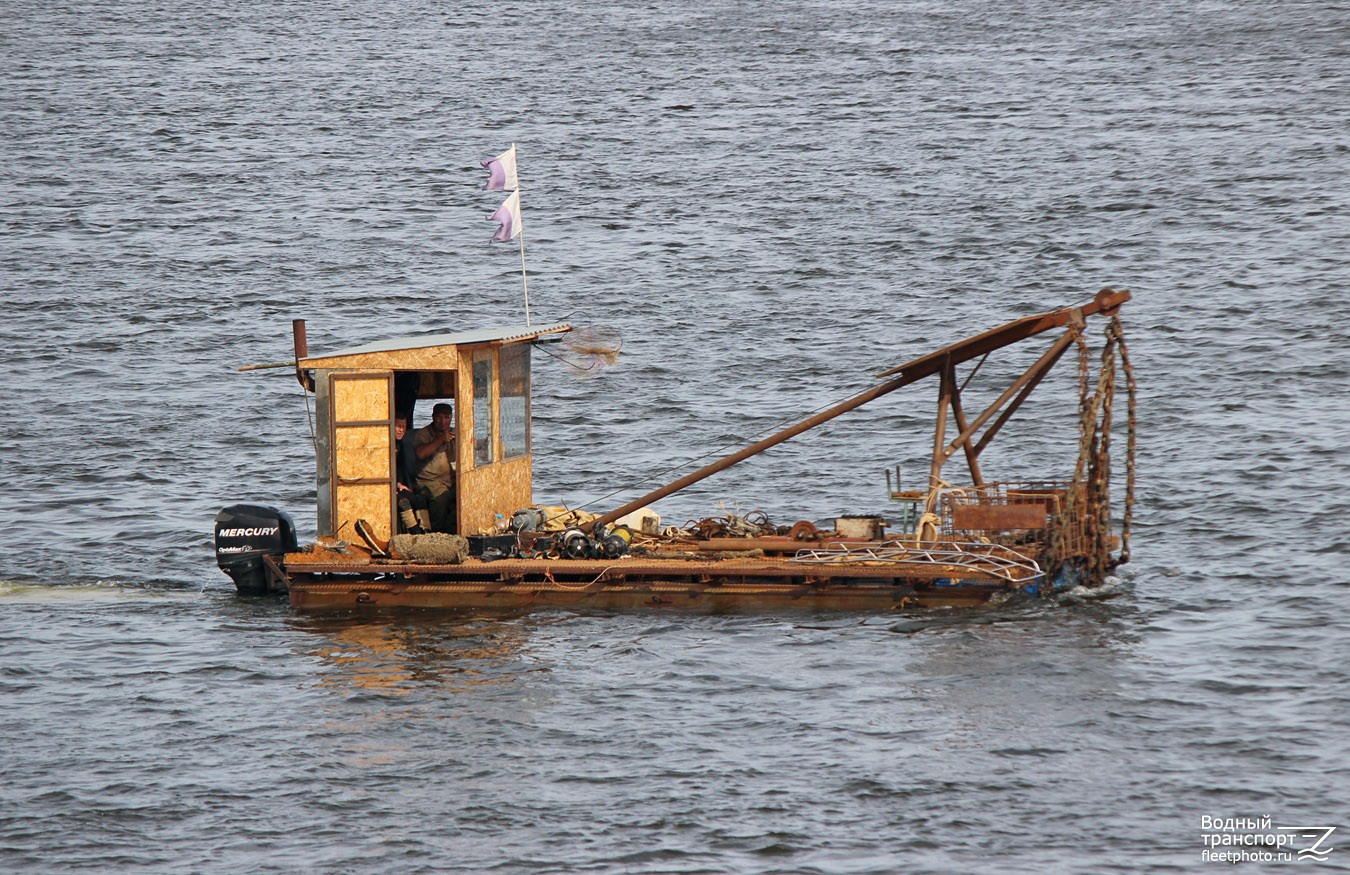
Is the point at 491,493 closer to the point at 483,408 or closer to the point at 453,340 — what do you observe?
the point at 483,408

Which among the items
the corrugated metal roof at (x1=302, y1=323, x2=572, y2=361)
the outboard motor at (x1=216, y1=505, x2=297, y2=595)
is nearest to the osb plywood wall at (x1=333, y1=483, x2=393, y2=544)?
the outboard motor at (x1=216, y1=505, x2=297, y2=595)

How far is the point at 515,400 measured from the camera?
21000 mm

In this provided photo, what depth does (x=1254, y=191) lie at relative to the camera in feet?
157

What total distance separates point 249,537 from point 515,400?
398 centimetres

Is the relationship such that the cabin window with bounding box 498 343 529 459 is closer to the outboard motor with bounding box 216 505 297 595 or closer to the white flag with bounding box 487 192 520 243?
the white flag with bounding box 487 192 520 243

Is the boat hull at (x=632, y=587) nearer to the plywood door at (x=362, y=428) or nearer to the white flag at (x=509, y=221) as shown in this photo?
the plywood door at (x=362, y=428)

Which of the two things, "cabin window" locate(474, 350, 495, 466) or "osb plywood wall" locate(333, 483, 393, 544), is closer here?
"osb plywood wall" locate(333, 483, 393, 544)

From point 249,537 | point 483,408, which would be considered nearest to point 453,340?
point 483,408

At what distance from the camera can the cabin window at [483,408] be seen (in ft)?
65.6

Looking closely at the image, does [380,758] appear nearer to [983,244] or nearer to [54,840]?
[54,840]

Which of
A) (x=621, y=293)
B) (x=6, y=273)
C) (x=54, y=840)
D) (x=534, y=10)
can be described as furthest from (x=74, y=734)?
(x=534, y=10)

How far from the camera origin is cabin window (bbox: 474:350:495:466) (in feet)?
65.6

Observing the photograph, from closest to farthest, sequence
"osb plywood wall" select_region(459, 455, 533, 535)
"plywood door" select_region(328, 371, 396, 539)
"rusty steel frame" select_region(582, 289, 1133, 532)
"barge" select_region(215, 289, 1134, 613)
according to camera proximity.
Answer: "rusty steel frame" select_region(582, 289, 1133, 532) → "barge" select_region(215, 289, 1134, 613) → "plywood door" select_region(328, 371, 396, 539) → "osb plywood wall" select_region(459, 455, 533, 535)

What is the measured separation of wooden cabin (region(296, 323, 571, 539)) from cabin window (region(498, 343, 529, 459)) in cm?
10
